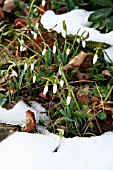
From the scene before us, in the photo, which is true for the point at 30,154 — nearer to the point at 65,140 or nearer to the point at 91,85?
the point at 65,140

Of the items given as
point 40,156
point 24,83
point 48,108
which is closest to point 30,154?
point 40,156

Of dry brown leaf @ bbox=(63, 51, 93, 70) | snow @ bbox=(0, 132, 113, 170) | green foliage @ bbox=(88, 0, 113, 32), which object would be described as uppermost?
green foliage @ bbox=(88, 0, 113, 32)

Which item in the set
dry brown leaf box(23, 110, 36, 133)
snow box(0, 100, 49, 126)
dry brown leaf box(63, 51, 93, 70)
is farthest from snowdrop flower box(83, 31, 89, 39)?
dry brown leaf box(23, 110, 36, 133)

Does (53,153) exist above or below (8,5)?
below

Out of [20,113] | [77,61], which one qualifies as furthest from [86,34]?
[20,113]

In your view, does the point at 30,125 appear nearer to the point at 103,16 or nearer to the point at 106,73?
the point at 106,73

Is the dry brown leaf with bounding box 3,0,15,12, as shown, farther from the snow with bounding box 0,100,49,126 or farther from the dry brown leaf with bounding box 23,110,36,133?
the dry brown leaf with bounding box 23,110,36,133
